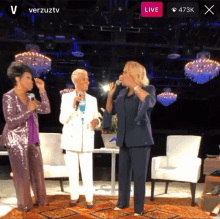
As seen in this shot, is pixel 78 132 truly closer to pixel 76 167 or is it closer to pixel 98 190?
pixel 76 167

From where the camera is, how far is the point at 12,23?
23.2 feet

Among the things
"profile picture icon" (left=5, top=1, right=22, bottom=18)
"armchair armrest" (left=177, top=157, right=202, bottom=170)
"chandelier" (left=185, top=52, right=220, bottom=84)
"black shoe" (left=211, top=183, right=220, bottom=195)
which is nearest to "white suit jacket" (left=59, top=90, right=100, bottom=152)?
"armchair armrest" (left=177, top=157, right=202, bottom=170)

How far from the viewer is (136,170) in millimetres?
3020

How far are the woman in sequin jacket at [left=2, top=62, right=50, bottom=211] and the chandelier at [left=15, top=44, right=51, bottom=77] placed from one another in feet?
12.3

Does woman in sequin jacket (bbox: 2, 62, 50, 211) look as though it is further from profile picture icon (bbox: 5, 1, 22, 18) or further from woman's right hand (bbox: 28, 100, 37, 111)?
profile picture icon (bbox: 5, 1, 22, 18)

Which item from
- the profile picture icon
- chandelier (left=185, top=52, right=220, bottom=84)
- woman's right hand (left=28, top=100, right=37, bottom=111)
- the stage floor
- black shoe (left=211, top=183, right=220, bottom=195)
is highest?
the profile picture icon

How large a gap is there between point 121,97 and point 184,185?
2.65 metres

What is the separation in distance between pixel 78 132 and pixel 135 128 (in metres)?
0.72

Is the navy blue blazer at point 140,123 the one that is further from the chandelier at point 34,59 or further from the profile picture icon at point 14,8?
the chandelier at point 34,59

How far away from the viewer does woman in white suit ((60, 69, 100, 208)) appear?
3.37m

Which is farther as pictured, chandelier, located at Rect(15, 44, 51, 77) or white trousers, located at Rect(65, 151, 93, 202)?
chandelier, located at Rect(15, 44, 51, 77)

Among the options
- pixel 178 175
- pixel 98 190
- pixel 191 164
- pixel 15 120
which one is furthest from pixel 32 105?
pixel 191 164

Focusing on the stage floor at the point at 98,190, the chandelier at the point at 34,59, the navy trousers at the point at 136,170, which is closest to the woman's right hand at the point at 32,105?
the navy trousers at the point at 136,170

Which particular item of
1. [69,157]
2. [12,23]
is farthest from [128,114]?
[12,23]
